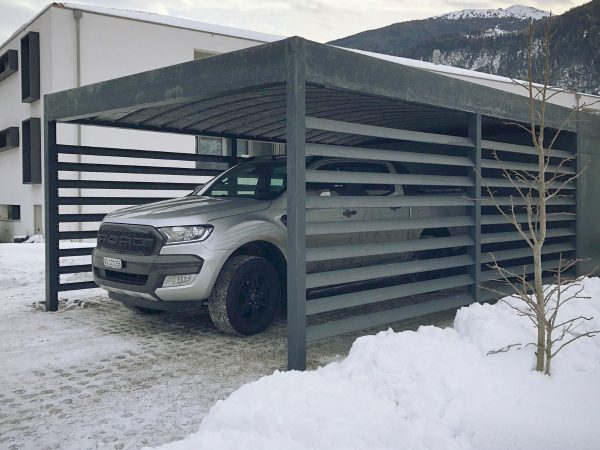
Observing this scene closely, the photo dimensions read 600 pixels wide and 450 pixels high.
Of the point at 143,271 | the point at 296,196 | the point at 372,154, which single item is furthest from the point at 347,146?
the point at 143,271

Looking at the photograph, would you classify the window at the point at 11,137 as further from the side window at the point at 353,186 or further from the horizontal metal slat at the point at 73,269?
the side window at the point at 353,186

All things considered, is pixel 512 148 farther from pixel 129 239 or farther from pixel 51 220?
pixel 51 220

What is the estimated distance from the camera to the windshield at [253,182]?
22.1 feet

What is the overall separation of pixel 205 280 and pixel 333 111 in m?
2.54

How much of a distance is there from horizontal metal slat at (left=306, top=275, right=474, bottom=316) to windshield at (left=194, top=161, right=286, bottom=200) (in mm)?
1534

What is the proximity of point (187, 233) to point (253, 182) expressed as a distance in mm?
1373

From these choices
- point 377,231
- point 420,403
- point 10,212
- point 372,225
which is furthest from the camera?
point 10,212

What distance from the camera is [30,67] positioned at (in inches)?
623

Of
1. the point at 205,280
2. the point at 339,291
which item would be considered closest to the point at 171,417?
the point at 205,280

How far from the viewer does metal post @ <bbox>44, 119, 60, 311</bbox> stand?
303 inches

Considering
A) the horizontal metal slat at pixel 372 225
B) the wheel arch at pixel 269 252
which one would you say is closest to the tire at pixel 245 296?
the wheel arch at pixel 269 252

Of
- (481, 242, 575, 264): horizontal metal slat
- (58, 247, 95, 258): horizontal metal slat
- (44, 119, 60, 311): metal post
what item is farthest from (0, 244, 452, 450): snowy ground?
(481, 242, 575, 264): horizontal metal slat

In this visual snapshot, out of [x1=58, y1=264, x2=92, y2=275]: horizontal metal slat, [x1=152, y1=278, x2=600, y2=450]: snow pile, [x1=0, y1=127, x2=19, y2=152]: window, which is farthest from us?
[x1=0, y1=127, x2=19, y2=152]: window

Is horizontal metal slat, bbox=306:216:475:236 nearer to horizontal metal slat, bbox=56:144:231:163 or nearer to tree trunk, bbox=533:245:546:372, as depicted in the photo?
tree trunk, bbox=533:245:546:372
